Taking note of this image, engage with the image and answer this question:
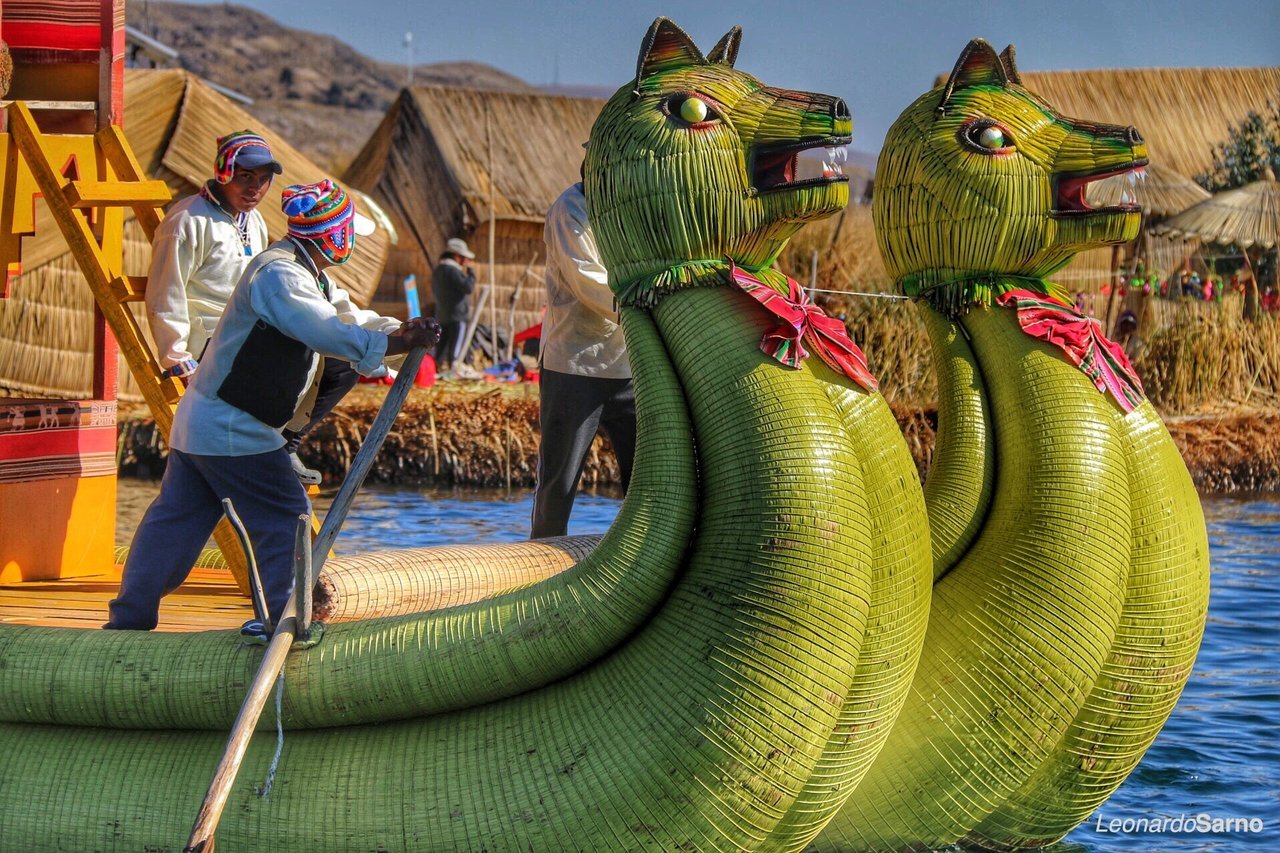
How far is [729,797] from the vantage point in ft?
12.4

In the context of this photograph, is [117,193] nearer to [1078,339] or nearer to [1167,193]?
[1078,339]

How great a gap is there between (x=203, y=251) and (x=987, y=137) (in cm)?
304

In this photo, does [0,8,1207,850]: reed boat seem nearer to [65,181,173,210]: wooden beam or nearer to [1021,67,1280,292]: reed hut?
[65,181,173,210]: wooden beam

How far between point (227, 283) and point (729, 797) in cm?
340

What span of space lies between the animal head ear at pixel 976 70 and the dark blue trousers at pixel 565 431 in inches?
72.1

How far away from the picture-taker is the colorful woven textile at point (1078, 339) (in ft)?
16.1

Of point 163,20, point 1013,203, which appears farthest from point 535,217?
point 163,20

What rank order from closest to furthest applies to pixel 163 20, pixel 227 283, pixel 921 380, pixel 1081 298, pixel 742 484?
1. pixel 742 484
2. pixel 227 283
3. pixel 921 380
4. pixel 1081 298
5. pixel 163 20

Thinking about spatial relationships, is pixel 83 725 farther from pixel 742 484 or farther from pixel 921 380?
pixel 921 380

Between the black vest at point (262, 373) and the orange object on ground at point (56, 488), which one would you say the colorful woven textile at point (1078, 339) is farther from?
the orange object on ground at point (56, 488)

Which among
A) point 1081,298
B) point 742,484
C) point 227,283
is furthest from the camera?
point 1081,298

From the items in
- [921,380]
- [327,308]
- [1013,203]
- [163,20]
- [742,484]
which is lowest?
[921,380]

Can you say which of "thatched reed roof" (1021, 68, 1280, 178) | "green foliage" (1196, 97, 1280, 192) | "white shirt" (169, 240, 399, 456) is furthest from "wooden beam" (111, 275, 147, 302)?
"green foliage" (1196, 97, 1280, 192)

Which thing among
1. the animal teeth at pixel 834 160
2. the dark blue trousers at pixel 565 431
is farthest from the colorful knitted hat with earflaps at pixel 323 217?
the dark blue trousers at pixel 565 431
